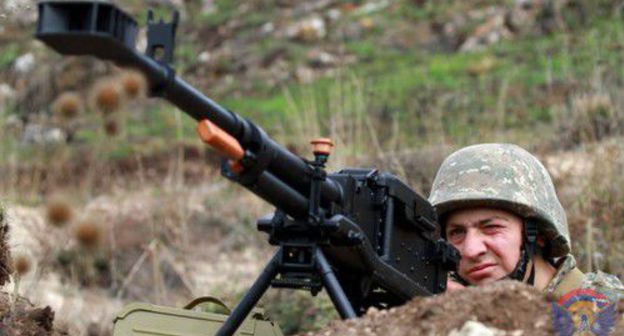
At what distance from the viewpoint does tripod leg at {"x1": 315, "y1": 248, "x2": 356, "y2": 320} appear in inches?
142

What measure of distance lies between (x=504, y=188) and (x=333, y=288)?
188 centimetres

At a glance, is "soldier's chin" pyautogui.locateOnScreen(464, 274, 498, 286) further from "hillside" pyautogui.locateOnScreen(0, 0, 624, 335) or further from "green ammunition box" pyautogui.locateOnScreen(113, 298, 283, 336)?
"hillside" pyautogui.locateOnScreen(0, 0, 624, 335)

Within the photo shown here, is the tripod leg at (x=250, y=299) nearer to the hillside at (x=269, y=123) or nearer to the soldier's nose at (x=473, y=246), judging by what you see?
the hillside at (x=269, y=123)

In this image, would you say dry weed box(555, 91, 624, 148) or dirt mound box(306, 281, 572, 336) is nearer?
dirt mound box(306, 281, 572, 336)

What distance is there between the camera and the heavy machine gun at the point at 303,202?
2857 millimetres

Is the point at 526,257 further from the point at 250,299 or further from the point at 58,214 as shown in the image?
the point at 58,214

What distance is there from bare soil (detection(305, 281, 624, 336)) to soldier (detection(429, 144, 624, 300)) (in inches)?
59.6

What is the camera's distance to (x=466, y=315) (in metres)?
3.37

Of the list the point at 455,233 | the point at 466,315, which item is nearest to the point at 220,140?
the point at 466,315

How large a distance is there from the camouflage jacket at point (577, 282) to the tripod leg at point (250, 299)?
1.64 meters

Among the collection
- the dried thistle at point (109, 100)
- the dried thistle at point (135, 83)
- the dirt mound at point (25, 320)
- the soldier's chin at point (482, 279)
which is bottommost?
the dirt mound at point (25, 320)

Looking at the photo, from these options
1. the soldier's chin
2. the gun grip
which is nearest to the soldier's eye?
the soldier's chin

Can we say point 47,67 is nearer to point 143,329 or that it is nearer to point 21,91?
point 21,91

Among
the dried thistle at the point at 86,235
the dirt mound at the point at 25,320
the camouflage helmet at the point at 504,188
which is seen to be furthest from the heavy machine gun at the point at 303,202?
the dried thistle at the point at 86,235
